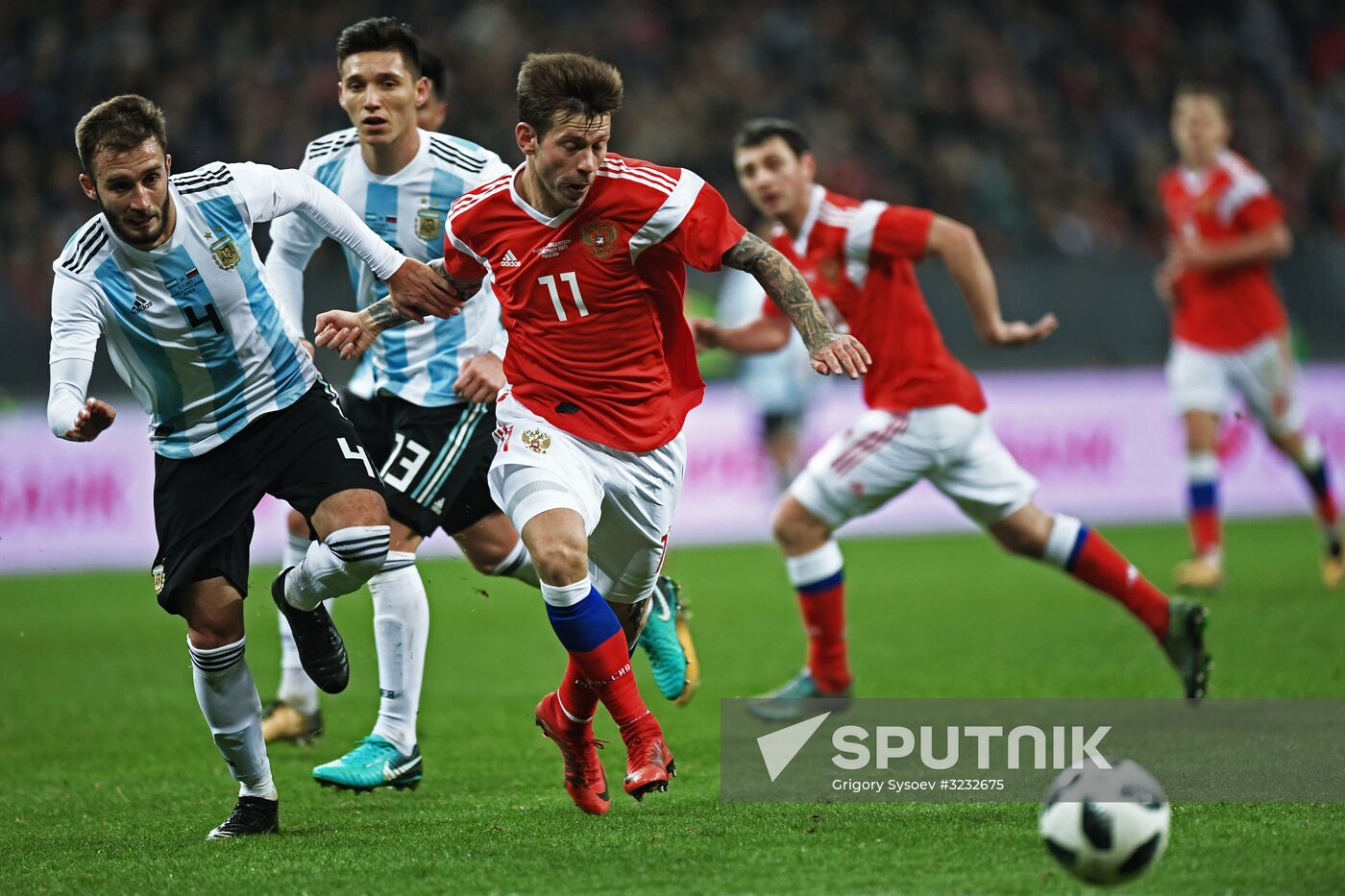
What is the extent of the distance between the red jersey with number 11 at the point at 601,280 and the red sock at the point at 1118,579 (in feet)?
7.17

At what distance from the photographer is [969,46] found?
60.6 ft

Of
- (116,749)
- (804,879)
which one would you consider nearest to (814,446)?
(116,749)

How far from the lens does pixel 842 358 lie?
4.41 meters

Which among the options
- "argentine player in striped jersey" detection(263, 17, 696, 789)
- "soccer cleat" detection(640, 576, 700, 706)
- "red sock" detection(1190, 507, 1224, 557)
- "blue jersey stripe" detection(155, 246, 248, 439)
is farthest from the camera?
"red sock" detection(1190, 507, 1224, 557)

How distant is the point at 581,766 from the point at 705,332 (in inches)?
87.8

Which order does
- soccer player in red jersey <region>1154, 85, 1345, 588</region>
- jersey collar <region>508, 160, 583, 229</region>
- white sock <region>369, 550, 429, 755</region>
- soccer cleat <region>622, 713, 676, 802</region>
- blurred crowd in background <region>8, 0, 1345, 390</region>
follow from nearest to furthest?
soccer cleat <region>622, 713, 676, 802</region>, jersey collar <region>508, 160, 583, 229</region>, white sock <region>369, 550, 429, 755</region>, soccer player in red jersey <region>1154, 85, 1345, 588</region>, blurred crowd in background <region>8, 0, 1345, 390</region>

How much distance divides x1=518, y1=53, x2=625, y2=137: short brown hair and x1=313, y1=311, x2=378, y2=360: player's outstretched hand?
0.88 m

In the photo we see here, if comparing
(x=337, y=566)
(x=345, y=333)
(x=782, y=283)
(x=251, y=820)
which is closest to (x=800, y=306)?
(x=782, y=283)

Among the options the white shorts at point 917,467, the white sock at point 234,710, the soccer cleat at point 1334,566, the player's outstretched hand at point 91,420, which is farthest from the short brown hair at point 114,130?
the soccer cleat at point 1334,566

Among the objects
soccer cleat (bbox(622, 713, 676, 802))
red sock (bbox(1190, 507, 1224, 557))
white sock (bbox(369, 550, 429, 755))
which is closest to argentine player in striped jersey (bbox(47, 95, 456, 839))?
white sock (bbox(369, 550, 429, 755))

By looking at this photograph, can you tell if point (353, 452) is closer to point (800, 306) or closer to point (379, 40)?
point (800, 306)

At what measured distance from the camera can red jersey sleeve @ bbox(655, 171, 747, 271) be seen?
4.64 m

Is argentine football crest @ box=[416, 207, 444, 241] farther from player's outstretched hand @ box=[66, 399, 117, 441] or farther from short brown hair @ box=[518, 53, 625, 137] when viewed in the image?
player's outstretched hand @ box=[66, 399, 117, 441]

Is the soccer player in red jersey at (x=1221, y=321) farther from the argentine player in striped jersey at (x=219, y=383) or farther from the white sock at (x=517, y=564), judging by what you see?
the argentine player in striped jersey at (x=219, y=383)
